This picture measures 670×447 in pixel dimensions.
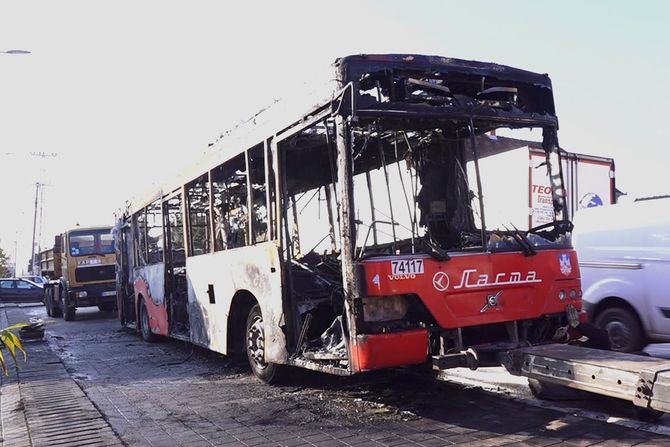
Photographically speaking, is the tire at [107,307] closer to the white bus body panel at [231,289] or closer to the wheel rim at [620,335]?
the white bus body panel at [231,289]

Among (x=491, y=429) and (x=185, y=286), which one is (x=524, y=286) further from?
(x=185, y=286)

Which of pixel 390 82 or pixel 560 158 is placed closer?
pixel 390 82

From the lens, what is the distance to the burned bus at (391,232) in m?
5.30

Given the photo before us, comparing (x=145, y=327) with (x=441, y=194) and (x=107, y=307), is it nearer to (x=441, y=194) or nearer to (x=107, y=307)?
(x=441, y=194)

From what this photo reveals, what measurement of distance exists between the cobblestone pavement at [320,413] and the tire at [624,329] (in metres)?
2.86

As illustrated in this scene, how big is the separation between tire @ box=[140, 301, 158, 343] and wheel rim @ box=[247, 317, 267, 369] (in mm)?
5660

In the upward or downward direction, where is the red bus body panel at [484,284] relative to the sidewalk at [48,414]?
upward

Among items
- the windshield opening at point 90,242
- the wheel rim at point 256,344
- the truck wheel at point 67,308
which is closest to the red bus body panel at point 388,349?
the wheel rim at point 256,344

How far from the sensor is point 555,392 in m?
6.08

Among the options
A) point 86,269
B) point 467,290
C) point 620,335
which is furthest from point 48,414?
point 86,269

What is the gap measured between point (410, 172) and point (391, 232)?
97 cm

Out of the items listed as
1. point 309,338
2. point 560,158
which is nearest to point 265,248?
point 309,338

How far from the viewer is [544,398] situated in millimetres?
6172

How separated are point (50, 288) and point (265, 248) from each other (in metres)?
19.8
